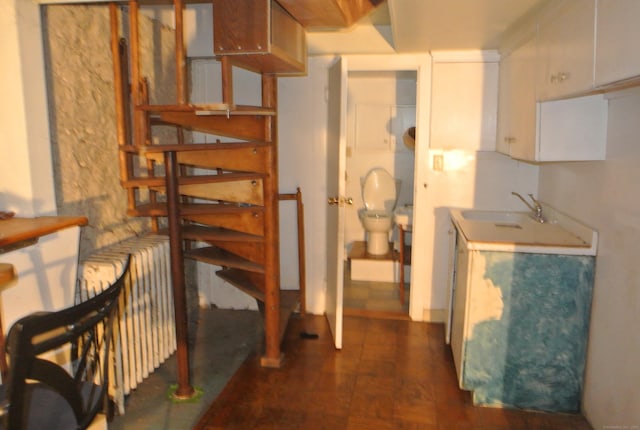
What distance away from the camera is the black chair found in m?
1.27

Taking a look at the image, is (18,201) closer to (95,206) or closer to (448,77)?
(95,206)

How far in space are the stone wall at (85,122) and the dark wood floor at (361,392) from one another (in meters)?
1.24

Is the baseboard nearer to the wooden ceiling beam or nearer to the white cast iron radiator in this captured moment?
the white cast iron radiator

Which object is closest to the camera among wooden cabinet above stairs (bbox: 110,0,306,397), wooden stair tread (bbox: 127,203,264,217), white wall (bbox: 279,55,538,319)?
wooden cabinet above stairs (bbox: 110,0,306,397)

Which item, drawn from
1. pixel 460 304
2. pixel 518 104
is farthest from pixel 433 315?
pixel 518 104

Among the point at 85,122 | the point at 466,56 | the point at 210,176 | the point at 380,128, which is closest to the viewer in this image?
the point at 85,122

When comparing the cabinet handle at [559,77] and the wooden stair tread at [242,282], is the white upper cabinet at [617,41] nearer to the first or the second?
the cabinet handle at [559,77]

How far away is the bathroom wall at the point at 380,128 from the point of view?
567 cm

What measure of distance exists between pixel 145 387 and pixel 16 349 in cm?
191

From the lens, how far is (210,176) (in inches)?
121

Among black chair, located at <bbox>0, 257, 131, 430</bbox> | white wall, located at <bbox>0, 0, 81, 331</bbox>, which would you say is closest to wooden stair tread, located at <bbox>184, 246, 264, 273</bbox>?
white wall, located at <bbox>0, 0, 81, 331</bbox>

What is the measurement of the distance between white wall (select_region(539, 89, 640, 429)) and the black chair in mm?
2065

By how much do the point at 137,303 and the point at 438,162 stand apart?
2.39 metres

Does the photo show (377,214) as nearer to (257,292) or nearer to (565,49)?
(257,292)
